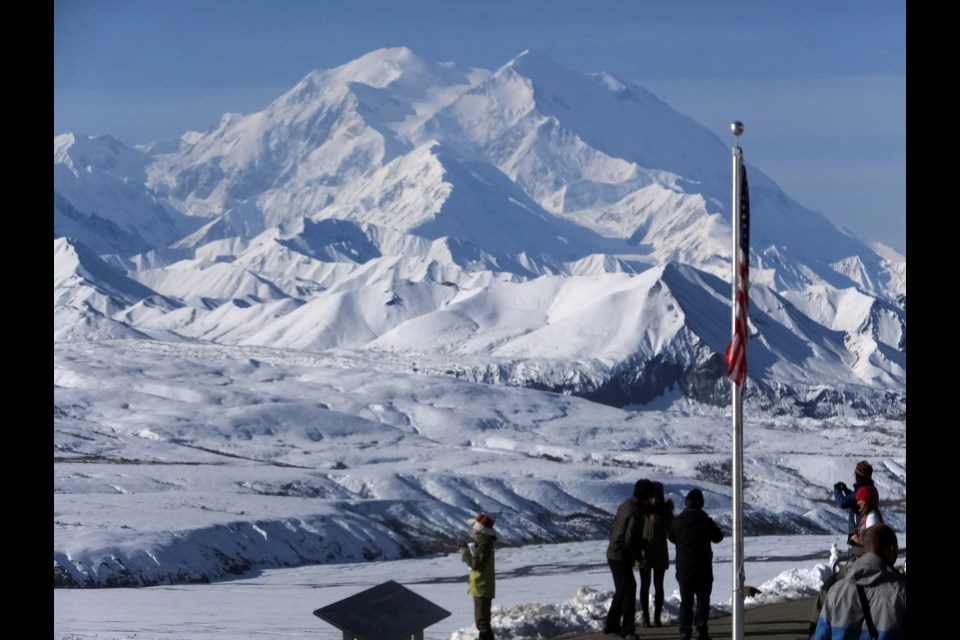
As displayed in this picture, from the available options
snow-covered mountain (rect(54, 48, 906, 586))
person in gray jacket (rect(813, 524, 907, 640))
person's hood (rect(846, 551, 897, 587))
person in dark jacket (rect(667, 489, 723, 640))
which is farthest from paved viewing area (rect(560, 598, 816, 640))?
snow-covered mountain (rect(54, 48, 906, 586))

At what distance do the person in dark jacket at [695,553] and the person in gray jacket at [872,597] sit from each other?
585 cm

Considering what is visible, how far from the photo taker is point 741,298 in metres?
14.3

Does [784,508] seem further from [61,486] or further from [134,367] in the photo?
[134,367]

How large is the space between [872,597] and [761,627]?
28.0ft

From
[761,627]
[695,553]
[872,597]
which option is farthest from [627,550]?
[872,597]

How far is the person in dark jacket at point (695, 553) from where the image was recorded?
1555 cm

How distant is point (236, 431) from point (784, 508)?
119 ft

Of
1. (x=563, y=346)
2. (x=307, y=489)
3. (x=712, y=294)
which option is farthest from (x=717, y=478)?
(x=712, y=294)

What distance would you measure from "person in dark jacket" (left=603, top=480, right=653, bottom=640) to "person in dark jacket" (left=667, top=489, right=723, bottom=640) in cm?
50

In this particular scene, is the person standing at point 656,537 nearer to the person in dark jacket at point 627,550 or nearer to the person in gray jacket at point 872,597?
the person in dark jacket at point 627,550

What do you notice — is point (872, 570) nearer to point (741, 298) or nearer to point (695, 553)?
point (741, 298)

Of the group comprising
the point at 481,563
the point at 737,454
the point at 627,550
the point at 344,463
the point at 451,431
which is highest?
the point at 737,454

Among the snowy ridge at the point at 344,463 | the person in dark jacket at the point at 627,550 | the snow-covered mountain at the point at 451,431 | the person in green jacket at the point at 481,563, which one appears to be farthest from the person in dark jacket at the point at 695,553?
the snowy ridge at the point at 344,463
